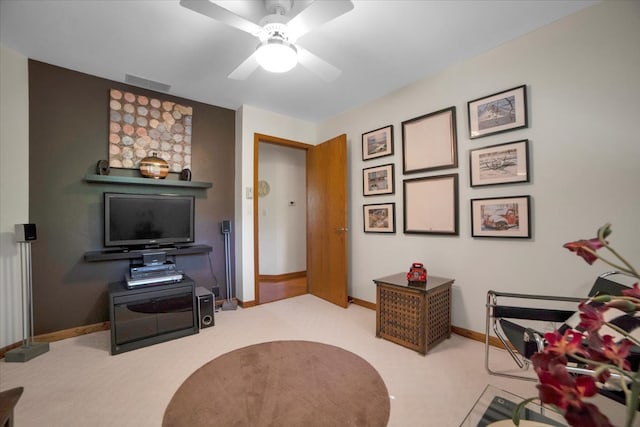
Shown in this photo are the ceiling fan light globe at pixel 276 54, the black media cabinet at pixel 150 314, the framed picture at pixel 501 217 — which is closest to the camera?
the ceiling fan light globe at pixel 276 54

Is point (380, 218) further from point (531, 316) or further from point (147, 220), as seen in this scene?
point (147, 220)

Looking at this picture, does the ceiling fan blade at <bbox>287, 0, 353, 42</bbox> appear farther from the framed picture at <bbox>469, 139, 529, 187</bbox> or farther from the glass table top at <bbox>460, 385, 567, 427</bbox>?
the glass table top at <bbox>460, 385, 567, 427</bbox>

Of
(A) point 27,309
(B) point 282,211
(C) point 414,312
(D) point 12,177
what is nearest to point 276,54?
(C) point 414,312

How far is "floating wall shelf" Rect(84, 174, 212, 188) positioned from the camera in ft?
8.52

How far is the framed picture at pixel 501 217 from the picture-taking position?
217cm

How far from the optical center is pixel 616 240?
1.82m

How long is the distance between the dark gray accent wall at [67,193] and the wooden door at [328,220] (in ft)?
7.05

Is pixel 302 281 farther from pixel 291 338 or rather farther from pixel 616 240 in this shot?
pixel 616 240

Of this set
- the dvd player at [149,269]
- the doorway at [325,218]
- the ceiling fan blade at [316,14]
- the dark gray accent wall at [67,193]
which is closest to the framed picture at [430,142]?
the doorway at [325,218]

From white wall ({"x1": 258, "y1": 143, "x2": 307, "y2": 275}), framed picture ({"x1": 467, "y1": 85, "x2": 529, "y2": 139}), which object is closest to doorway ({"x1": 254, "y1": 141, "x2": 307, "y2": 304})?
white wall ({"x1": 258, "y1": 143, "x2": 307, "y2": 275})

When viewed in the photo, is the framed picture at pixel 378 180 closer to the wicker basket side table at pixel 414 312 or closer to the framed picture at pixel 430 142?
the framed picture at pixel 430 142

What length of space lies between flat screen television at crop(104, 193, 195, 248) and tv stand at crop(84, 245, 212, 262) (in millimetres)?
68

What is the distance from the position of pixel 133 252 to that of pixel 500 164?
144 inches

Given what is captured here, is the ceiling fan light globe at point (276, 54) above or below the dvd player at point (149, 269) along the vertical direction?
above
